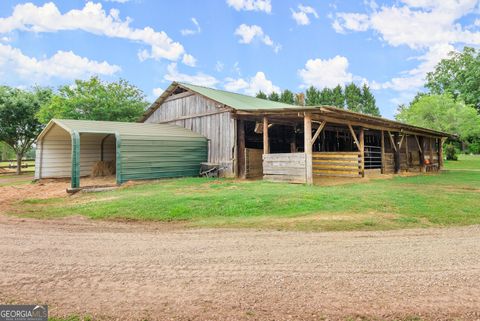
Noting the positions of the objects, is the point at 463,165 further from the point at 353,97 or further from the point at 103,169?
the point at 103,169

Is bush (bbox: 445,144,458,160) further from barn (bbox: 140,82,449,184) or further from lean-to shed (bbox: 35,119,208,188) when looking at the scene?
lean-to shed (bbox: 35,119,208,188)

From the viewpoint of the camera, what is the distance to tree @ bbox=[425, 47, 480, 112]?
43812mm

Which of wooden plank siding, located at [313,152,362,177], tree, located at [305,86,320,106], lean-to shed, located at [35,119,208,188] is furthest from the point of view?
tree, located at [305,86,320,106]

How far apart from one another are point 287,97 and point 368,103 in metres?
17.7

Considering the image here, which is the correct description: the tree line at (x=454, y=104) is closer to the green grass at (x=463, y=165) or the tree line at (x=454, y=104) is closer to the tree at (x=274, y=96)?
the green grass at (x=463, y=165)

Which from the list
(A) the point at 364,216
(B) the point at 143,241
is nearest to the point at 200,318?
(B) the point at 143,241

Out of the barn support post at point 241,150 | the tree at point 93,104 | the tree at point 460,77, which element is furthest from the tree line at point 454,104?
the tree at point 93,104

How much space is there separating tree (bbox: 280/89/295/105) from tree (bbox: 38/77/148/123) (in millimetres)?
31061

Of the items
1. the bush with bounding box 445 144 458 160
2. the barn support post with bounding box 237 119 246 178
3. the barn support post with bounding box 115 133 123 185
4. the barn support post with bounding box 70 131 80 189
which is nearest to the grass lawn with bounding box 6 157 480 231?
the barn support post with bounding box 70 131 80 189

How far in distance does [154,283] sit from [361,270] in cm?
250

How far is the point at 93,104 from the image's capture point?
25.1 m

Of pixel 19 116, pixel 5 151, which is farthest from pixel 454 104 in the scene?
pixel 5 151

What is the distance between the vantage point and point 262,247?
484 centimetres

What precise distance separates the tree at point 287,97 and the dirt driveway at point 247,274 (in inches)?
1924
